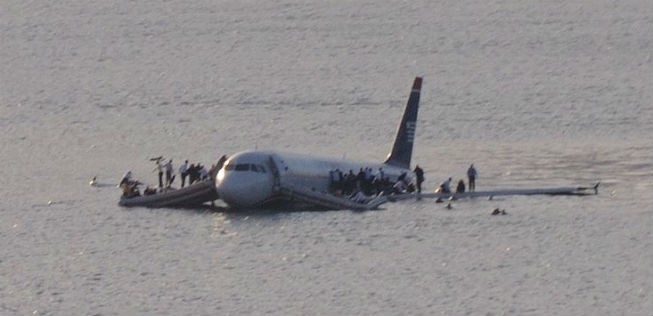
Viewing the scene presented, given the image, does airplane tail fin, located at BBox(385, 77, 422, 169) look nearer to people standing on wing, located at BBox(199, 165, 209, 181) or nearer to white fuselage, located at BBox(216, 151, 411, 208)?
people standing on wing, located at BBox(199, 165, 209, 181)

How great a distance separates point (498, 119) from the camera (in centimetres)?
12375

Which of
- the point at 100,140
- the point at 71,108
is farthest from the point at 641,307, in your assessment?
the point at 71,108

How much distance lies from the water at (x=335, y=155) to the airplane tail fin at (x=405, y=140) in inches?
80.6

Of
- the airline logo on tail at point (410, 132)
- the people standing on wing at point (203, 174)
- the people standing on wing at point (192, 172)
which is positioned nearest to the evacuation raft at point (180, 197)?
the people standing on wing at point (203, 174)

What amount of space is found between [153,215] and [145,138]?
32.8 m

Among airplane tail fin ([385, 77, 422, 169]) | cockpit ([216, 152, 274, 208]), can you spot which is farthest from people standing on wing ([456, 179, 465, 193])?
airplane tail fin ([385, 77, 422, 169])

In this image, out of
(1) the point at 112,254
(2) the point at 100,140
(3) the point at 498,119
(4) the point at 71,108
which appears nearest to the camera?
(1) the point at 112,254

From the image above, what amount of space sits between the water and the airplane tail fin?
2.05 m

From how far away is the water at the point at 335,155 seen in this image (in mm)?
63094

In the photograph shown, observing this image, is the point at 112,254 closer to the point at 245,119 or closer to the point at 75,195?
the point at 75,195

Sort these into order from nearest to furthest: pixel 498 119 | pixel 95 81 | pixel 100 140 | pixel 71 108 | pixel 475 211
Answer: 1. pixel 475 211
2. pixel 100 140
3. pixel 498 119
4. pixel 71 108
5. pixel 95 81

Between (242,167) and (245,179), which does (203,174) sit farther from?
(245,179)

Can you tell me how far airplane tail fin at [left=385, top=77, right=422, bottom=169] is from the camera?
317ft

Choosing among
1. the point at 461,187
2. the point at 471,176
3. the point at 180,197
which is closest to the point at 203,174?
the point at 180,197
